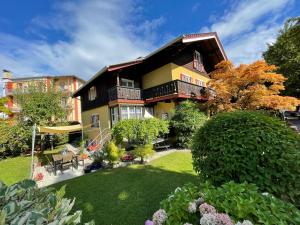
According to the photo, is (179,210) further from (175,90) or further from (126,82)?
(126,82)

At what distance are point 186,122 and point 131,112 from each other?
15.5ft

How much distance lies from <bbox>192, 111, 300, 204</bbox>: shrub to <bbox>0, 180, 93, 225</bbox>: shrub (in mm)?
2646

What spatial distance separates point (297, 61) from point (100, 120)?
1067 inches

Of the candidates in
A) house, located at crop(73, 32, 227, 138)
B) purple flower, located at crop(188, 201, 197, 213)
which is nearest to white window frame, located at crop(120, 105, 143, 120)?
house, located at crop(73, 32, 227, 138)

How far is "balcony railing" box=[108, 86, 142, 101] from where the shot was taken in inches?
539

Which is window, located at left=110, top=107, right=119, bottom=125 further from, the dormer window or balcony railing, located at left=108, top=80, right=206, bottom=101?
the dormer window

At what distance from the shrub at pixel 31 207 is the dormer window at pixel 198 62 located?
17.9 metres

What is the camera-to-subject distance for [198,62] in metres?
19.2

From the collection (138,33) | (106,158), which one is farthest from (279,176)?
(138,33)

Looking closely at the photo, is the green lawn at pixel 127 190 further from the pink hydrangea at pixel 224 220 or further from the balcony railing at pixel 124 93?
the balcony railing at pixel 124 93

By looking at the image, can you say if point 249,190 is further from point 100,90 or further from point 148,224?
point 100,90

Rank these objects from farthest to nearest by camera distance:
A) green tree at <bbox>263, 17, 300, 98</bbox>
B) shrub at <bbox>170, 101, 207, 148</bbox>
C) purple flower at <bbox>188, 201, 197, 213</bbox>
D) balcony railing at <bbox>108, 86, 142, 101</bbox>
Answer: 1. green tree at <bbox>263, 17, 300, 98</bbox>
2. balcony railing at <bbox>108, 86, 142, 101</bbox>
3. shrub at <bbox>170, 101, 207, 148</bbox>
4. purple flower at <bbox>188, 201, 197, 213</bbox>

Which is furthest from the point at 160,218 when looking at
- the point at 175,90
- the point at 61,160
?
the point at 175,90

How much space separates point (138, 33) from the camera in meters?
15.7
